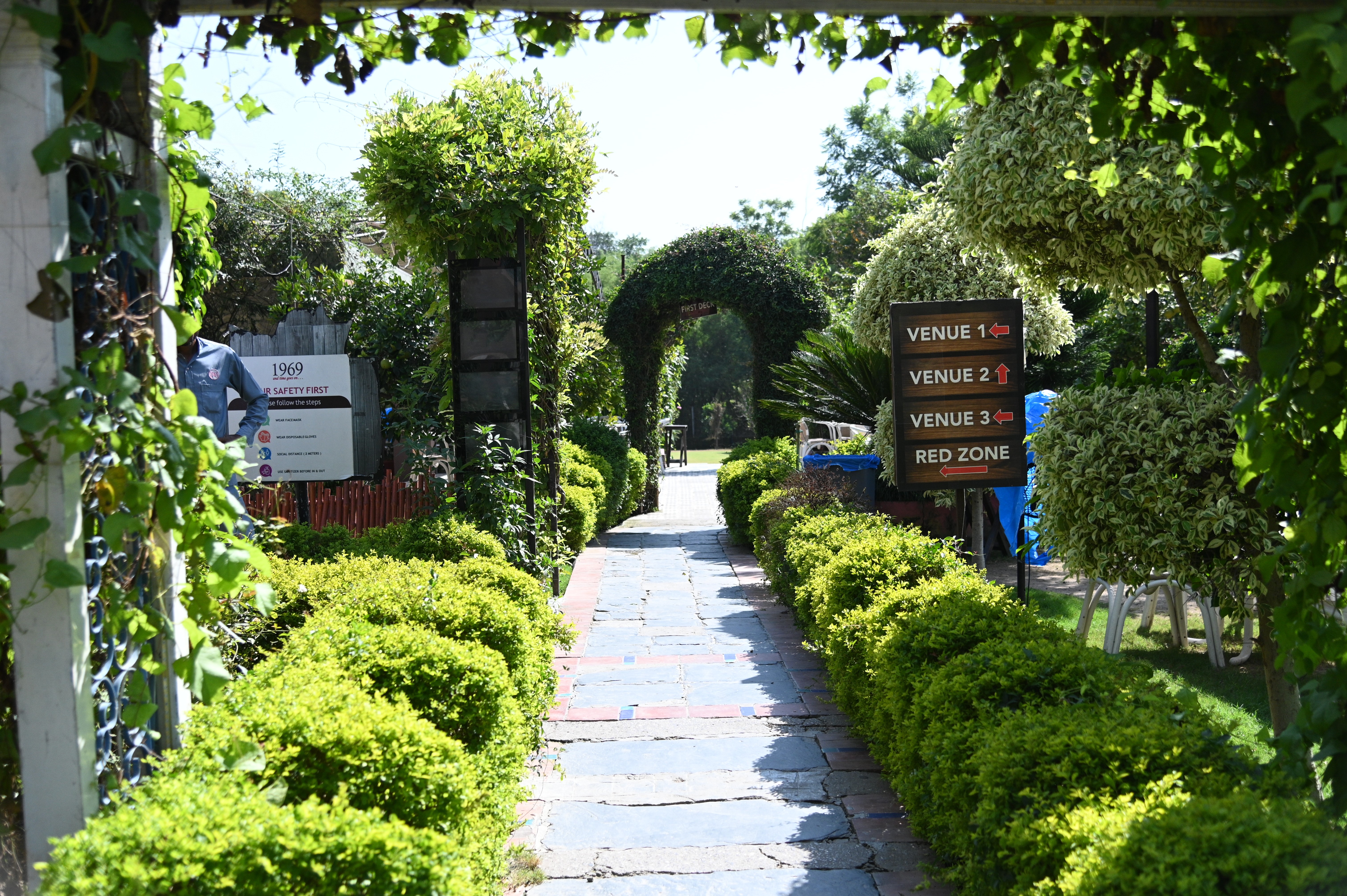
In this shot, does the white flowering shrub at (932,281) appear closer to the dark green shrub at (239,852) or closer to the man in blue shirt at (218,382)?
the man in blue shirt at (218,382)

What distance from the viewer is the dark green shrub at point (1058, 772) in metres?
2.41


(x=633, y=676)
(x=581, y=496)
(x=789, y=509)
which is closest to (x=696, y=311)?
(x=581, y=496)

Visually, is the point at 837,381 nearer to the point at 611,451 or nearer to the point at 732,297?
the point at 732,297

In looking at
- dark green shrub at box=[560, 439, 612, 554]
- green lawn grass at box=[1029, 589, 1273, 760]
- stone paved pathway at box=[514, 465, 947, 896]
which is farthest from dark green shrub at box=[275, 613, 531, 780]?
dark green shrub at box=[560, 439, 612, 554]

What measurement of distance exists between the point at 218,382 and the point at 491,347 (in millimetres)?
2023

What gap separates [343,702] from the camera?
8.87ft

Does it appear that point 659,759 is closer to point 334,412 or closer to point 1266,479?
point 1266,479

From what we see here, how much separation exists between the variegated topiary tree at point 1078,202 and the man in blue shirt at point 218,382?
374 centimetres

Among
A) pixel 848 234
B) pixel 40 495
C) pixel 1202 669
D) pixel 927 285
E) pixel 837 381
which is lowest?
pixel 1202 669

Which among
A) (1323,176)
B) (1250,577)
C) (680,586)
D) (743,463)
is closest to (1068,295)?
(743,463)

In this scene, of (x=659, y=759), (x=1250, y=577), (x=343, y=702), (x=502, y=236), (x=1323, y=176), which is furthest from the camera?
(x=502, y=236)

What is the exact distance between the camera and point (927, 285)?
7973 millimetres

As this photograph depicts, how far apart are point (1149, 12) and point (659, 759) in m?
3.59

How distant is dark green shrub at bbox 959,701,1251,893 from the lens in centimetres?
241
